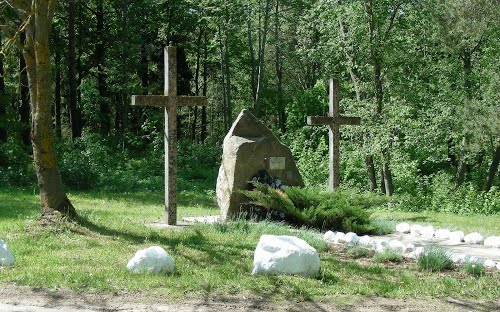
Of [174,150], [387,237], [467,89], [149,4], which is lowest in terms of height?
[387,237]

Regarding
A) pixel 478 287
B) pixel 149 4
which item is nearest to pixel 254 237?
pixel 478 287

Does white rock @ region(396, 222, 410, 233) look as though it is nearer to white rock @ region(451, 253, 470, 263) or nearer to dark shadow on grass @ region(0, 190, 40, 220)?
white rock @ region(451, 253, 470, 263)

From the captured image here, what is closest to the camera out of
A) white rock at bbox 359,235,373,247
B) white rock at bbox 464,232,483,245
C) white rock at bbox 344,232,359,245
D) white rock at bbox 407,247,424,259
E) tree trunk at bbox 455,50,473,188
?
white rock at bbox 407,247,424,259

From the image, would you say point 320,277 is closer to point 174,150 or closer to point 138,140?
point 174,150

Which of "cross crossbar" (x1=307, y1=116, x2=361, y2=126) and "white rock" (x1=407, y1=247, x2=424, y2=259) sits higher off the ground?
"cross crossbar" (x1=307, y1=116, x2=361, y2=126)

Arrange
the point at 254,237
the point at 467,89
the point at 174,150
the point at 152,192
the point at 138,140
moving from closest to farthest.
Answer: the point at 254,237 < the point at 174,150 < the point at 152,192 < the point at 467,89 < the point at 138,140

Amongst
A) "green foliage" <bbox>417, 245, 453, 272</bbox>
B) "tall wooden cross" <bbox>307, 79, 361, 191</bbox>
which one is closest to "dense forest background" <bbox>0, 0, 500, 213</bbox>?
"tall wooden cross" <bbox>307, 79, 361, 191</bbox>

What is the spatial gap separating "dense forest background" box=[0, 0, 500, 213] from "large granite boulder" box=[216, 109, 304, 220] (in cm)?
235

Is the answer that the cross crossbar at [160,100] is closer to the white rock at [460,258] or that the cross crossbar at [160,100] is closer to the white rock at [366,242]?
the white rock at [366,242]

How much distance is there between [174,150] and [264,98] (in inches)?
1004

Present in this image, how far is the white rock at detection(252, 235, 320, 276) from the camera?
261 inches

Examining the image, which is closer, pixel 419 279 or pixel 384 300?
pixel 384 300

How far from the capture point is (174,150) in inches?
412

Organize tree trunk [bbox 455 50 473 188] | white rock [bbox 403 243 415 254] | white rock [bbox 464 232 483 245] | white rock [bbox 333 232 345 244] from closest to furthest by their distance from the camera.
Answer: white rock [bbox 403 243 415 254], white rock [bbox 333 232 345 244], white rock [bbox 464 232 483 245], tree trunk [bbox 455 50 473 188]
